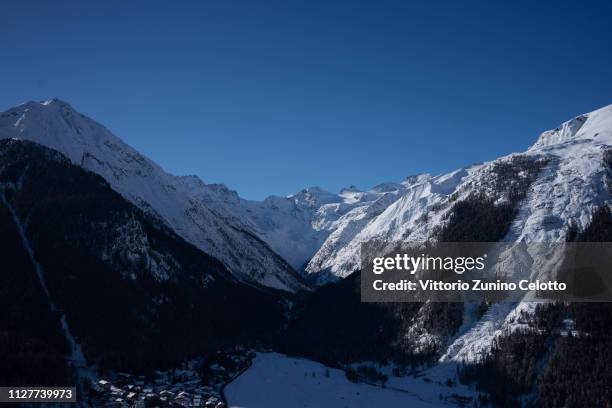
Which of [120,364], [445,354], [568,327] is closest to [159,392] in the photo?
[120,364]

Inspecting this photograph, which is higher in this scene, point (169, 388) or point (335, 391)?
point (169, 388)

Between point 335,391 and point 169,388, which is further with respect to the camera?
point 335,391

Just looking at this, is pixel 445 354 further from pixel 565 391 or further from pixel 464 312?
pixel 565 391

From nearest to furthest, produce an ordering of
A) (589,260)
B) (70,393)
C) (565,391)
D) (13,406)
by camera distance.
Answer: (13,406) → (70,393) → (565,391) → (589,260)

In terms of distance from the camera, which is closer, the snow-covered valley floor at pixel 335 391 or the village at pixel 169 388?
the village at pixel 169 388

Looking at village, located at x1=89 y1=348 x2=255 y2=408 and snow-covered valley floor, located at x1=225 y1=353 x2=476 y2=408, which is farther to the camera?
snow-covered valley floor, located at x1=225 y1=353 x2=476 y2=408
